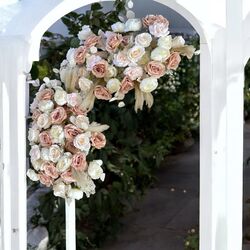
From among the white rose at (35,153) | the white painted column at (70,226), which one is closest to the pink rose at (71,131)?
the white rose at (35,153)

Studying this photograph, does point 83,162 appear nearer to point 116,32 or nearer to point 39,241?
point 116,32

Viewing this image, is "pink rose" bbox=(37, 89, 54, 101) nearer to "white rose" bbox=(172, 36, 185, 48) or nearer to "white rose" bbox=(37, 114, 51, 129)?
"white rose" bbox=(37, 114, 51, 129)

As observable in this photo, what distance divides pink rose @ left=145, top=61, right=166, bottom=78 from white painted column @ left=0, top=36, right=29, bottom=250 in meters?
0.40

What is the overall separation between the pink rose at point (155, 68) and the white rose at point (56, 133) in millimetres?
319

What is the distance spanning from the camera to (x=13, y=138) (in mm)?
1927

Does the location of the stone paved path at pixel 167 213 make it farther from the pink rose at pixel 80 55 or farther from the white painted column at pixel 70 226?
the pink rose at pixel 80 55

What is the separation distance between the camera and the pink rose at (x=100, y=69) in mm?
1815

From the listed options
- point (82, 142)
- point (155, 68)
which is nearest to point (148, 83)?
point (155, 68)

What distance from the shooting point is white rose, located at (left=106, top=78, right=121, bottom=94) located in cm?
181

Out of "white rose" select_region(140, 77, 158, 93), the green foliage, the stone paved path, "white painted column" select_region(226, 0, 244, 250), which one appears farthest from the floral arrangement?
the stone paved path

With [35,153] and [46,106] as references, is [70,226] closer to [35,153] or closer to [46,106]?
[35,153]

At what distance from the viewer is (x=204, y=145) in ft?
5.84

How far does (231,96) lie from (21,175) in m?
0.71

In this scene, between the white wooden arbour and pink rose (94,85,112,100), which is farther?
pink rose (94,85,112,100)
